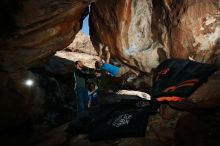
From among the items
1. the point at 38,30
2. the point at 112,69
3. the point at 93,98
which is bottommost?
the point at 93,98

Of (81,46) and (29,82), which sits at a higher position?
(81,46)

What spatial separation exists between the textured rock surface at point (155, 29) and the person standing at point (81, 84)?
199 centimetres

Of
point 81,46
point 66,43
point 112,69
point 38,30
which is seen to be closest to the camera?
point 38,30

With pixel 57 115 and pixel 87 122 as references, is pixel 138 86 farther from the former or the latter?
pixel 87 122

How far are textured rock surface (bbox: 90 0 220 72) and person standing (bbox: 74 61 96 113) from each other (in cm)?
199

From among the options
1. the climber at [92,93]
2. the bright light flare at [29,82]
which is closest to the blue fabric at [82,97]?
the climber at [92,93]

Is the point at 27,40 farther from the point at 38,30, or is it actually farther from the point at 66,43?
the point at 66,43

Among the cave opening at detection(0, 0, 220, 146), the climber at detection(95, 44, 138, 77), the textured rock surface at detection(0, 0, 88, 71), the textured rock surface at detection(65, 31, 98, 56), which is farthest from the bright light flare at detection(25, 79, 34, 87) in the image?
the textured rock surface at detection(65, 31, 98, 56)

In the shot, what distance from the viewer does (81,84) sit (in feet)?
25.7

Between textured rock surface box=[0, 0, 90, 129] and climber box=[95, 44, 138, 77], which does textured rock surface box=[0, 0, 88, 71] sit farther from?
climber box=[95, 44, 138, 77]

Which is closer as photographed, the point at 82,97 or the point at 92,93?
the point at 92,93

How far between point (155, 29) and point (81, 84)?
3049 mm

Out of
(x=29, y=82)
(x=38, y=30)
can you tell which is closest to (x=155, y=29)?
(x=38, y=30)

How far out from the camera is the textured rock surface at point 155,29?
726cm
